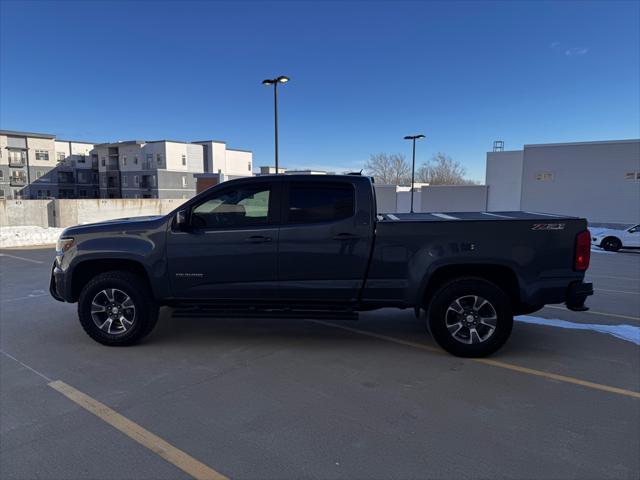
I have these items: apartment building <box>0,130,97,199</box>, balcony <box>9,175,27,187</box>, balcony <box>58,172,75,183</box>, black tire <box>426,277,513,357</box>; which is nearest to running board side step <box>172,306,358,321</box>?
black tire <box>426,277,513,357</box>

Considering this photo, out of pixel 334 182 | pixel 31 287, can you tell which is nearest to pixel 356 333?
pixel 334 182

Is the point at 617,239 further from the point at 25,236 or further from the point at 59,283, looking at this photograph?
the point at 25,236

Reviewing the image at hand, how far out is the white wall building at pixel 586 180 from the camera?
2611cm

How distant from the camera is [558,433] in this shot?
3.41 meters

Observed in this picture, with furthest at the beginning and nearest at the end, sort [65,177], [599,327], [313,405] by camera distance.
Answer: [65,177]
[599,327]
[313,405]

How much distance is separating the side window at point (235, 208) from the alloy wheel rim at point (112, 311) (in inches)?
52.6

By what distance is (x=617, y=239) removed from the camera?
17375 mm

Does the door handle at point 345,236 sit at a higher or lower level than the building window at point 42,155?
lower

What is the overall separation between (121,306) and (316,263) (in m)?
2.40

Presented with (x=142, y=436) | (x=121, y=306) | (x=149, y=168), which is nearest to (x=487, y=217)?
(x=142, y=436)

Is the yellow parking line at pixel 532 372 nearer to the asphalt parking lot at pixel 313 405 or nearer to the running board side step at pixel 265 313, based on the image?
the asphalt parking lot at pixel 313 405

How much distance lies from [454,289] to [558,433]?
1.77m

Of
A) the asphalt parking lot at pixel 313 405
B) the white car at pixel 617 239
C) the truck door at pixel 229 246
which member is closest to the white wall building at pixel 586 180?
the white car at pixel 617 239

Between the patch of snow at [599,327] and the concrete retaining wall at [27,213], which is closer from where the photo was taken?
the patch of snow at [599,327]
